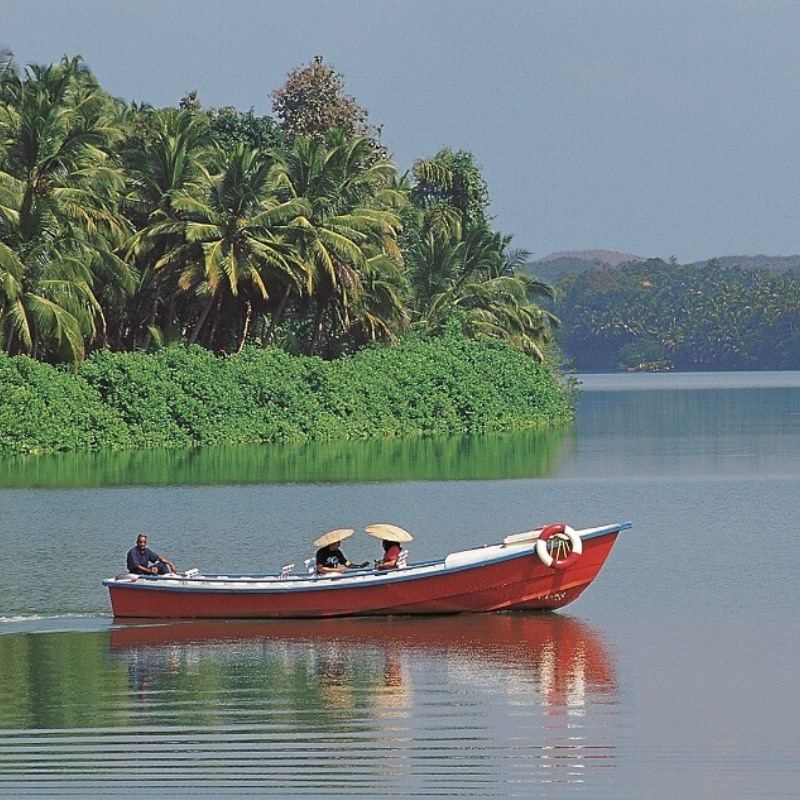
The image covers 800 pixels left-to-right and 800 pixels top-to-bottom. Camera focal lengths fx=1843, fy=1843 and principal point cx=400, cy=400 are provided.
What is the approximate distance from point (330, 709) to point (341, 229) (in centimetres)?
4057

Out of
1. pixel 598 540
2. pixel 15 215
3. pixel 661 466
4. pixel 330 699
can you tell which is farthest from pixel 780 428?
pixel 330 699

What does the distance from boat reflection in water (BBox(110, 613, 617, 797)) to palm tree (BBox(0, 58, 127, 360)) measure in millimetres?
27133

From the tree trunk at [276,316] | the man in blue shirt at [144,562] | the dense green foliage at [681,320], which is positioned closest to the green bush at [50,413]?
the tree trunk at [276,316]

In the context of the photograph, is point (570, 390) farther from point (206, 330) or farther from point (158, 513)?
point (158, 513)

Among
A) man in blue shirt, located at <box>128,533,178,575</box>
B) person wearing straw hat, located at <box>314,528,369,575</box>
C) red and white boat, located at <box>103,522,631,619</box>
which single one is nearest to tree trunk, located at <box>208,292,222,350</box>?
man in blue shirt, located at <box>128,533,178,575</box>

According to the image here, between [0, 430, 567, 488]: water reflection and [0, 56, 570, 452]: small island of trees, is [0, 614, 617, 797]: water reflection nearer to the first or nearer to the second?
[0, 430, 567, 488]: water reflection

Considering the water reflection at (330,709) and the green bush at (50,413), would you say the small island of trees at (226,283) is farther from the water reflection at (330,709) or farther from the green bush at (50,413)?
the water reflection at (330,709)

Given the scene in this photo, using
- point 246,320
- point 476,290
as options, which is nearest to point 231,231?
point 246,320

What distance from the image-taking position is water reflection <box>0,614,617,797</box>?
529 inches

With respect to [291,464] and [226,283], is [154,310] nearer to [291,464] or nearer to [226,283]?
[226,283]

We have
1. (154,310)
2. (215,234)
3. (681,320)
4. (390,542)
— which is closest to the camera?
(390,542)

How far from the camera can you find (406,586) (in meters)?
20.4

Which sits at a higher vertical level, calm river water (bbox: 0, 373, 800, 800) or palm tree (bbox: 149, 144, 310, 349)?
palm tree (bbox: 149, 144, 310, 349)

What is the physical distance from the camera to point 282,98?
68.4m
